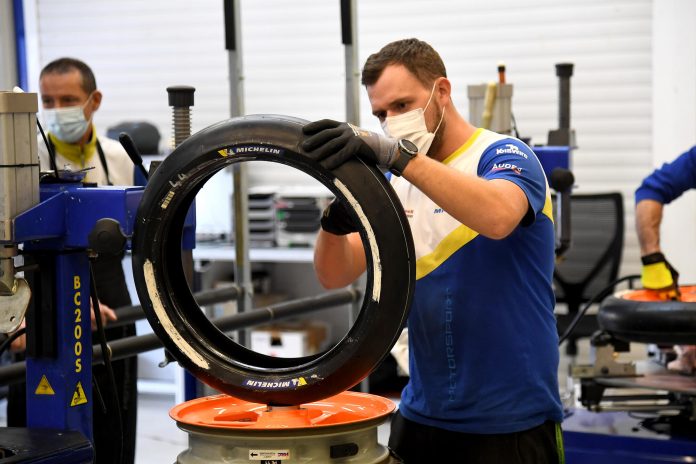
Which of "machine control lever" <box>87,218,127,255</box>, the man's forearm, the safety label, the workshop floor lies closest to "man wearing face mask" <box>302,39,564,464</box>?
"machine control lever" <box>87,218,127,255</box>

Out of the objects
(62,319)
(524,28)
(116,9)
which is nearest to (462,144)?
(62,319)

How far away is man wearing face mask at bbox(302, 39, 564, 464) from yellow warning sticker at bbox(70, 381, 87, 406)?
21.0 inches

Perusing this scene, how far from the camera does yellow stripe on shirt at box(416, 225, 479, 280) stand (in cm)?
193

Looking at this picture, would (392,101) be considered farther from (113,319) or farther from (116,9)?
(116,9)

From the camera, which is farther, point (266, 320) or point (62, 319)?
point (266, 320)

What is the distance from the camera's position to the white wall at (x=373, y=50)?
5.85 m

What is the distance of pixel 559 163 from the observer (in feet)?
10.9

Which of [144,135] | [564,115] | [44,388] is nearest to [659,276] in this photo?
[564,115]

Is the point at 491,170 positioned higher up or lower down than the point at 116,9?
lower down

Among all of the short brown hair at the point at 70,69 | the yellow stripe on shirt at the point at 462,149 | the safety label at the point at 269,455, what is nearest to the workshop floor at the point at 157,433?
the short brown hair at the point at 70,69

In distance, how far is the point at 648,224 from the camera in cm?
376

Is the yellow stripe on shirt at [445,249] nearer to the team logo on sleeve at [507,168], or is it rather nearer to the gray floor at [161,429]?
the team logo on sleeve at [507,168]

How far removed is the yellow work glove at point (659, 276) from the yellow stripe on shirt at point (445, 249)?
5.94ft

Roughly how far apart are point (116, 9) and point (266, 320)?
4.15 metres
